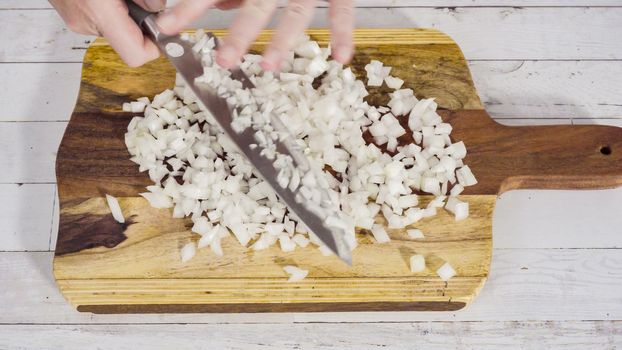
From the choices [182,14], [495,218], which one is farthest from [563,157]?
[182,14]

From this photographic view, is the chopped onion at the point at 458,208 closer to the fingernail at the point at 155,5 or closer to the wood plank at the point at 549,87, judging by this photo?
the wood plank at the point at 549,87

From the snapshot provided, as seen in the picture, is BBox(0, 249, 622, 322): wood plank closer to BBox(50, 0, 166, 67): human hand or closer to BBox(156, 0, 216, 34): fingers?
BBox(50, 0, 166, 67): human hand

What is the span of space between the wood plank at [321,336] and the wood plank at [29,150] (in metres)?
0.39

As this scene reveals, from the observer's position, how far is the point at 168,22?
1217 mm

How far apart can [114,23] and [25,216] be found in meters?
0.61

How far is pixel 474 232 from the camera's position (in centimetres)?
145

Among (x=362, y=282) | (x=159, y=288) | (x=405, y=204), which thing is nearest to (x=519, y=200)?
(x=405, y=204)

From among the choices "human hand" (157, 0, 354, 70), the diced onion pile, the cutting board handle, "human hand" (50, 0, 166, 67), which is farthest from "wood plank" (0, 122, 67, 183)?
the cutting board handle

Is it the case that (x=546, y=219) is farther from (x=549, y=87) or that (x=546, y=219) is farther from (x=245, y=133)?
(x=245, y=133)

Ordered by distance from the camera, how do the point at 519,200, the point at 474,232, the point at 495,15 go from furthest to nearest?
the point at 495,15 < the point at 519,200 < the point at 474,232

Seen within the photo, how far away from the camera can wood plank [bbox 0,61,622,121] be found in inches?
67.3

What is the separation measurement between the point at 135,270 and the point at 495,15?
4.05 ft

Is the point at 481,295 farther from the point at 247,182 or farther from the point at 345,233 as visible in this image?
the point at 247,182

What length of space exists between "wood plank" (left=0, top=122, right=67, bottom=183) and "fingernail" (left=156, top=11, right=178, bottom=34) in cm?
60
